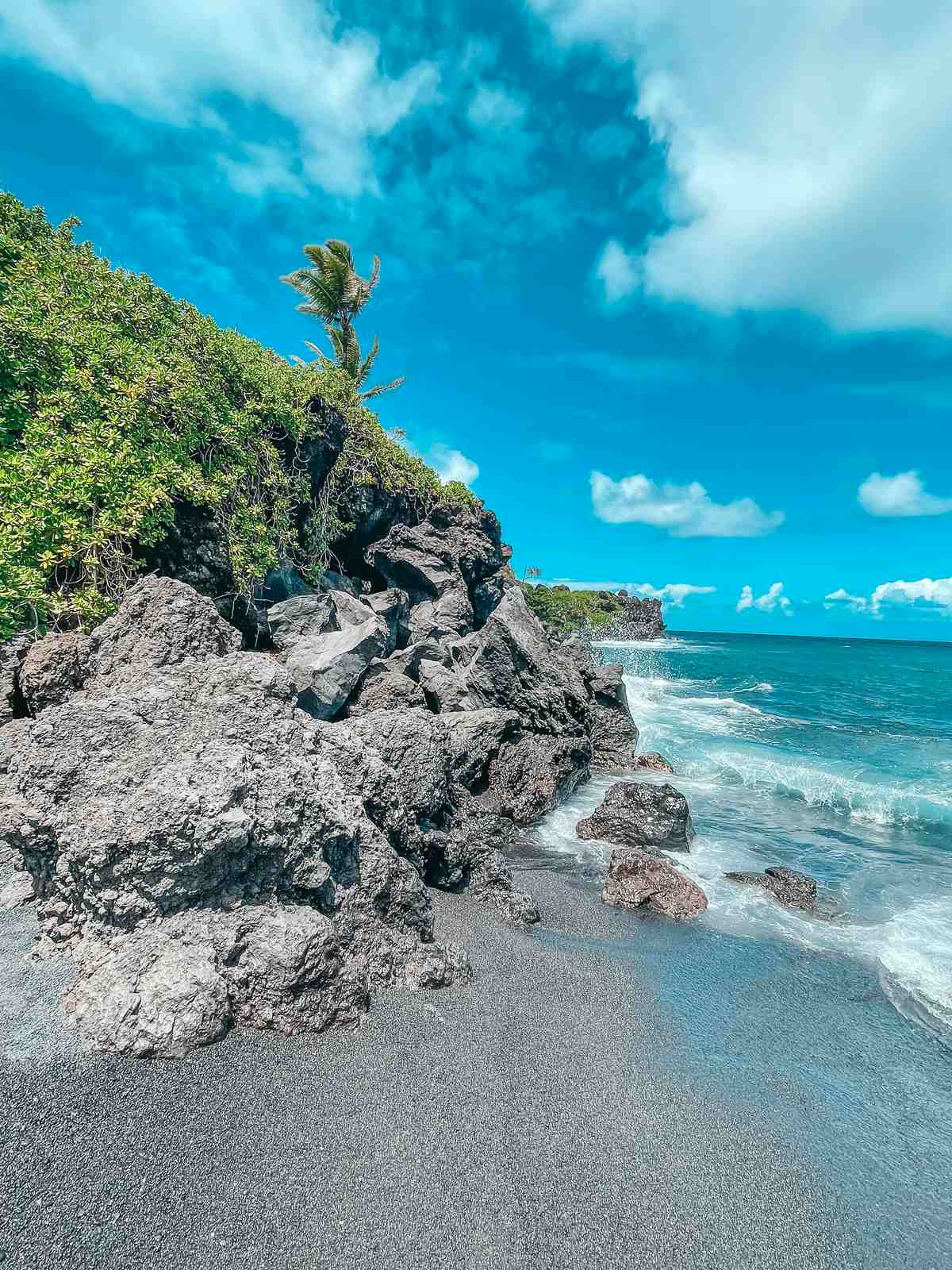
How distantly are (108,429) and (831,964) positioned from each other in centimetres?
1449

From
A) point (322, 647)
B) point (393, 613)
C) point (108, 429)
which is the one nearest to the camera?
point (108, 429)

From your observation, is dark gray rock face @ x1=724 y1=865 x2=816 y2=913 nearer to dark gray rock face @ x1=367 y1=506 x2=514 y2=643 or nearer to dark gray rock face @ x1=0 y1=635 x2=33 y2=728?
dark gray rock face @ x1=367 y1=506 x2=514 y2=643

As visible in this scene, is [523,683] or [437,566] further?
[437,566]

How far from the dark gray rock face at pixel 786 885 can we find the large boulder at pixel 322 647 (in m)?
9.06

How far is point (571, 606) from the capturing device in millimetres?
95375

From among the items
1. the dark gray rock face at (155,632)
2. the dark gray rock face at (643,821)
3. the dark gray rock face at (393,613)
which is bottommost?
the dark gray rock face at (643,821)

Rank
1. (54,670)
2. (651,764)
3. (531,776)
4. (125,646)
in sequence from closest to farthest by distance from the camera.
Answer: (54,670)
(125,646)
(531,776)
(651,764)

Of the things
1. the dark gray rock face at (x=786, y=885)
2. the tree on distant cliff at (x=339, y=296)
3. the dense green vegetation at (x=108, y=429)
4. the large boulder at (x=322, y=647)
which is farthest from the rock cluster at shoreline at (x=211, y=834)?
the tree on distant cliff at (x=339, y=296)

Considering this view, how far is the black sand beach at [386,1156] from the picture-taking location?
3.19 meters

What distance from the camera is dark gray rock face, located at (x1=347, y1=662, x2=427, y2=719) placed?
13172 mm

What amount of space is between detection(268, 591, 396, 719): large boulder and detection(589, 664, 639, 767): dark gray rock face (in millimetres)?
8476

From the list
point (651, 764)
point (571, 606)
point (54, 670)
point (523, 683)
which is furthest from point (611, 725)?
point (571, 606)

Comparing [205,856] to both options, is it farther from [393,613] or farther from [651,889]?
[393,613]

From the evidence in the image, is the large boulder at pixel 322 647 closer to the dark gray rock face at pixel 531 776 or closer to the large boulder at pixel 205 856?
the dark gray rock face at pixel 531 776
